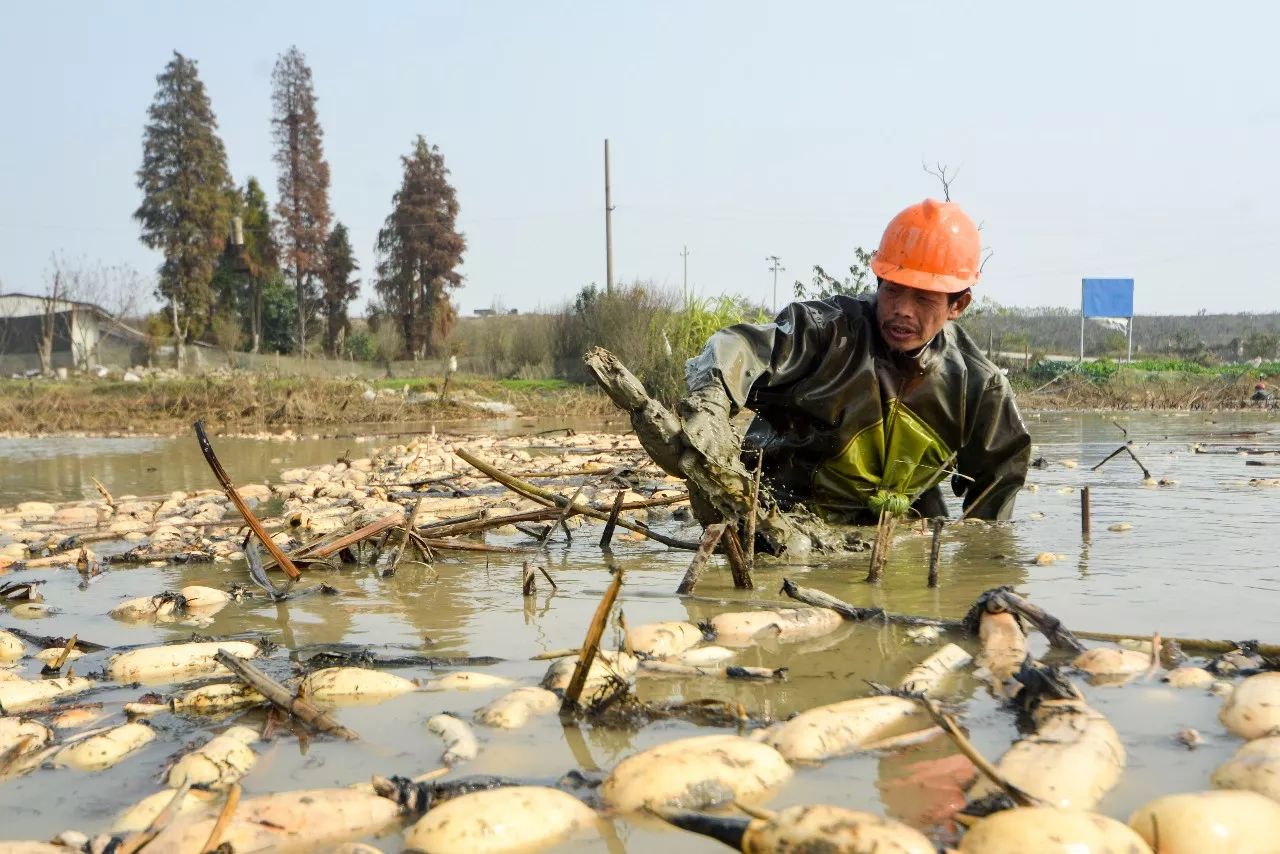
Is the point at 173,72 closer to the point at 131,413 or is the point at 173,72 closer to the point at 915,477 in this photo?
the point at 131,413

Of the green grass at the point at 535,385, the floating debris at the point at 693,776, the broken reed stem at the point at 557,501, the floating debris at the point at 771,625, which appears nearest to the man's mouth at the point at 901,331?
the broken reed stem at the point at 557,501

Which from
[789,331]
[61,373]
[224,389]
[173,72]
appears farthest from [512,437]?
[173,72]

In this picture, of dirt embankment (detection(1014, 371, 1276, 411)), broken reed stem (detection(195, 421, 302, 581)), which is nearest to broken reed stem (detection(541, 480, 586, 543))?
broken reed stem (detection(195, 421, 302, 581))

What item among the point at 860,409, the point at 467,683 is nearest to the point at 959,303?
→ the point at 860,409

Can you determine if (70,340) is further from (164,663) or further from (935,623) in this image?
(935,623)

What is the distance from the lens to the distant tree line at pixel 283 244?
43.0 meters

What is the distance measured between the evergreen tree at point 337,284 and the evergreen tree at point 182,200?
15.0 feet

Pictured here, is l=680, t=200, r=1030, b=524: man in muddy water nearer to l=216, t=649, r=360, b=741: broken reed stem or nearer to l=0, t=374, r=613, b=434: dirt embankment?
l=216, t=649, r=360, b=741: broken reed stem

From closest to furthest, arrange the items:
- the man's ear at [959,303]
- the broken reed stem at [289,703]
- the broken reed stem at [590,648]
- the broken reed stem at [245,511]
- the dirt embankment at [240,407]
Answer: the broken reed stem at [590,648] → the broken reed stem at [289,703] → the broken reed stem at [245,511] → the man's ear at [959,303] → the dirt embankment at [240,407]

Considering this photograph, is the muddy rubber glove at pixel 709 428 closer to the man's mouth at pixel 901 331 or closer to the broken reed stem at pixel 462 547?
the man's mouth at pixel 901 331

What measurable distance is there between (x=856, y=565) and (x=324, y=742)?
2772 millimetres

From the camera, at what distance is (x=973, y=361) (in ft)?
17.1

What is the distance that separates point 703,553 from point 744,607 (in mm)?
226

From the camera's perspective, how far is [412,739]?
2451 millimetres
